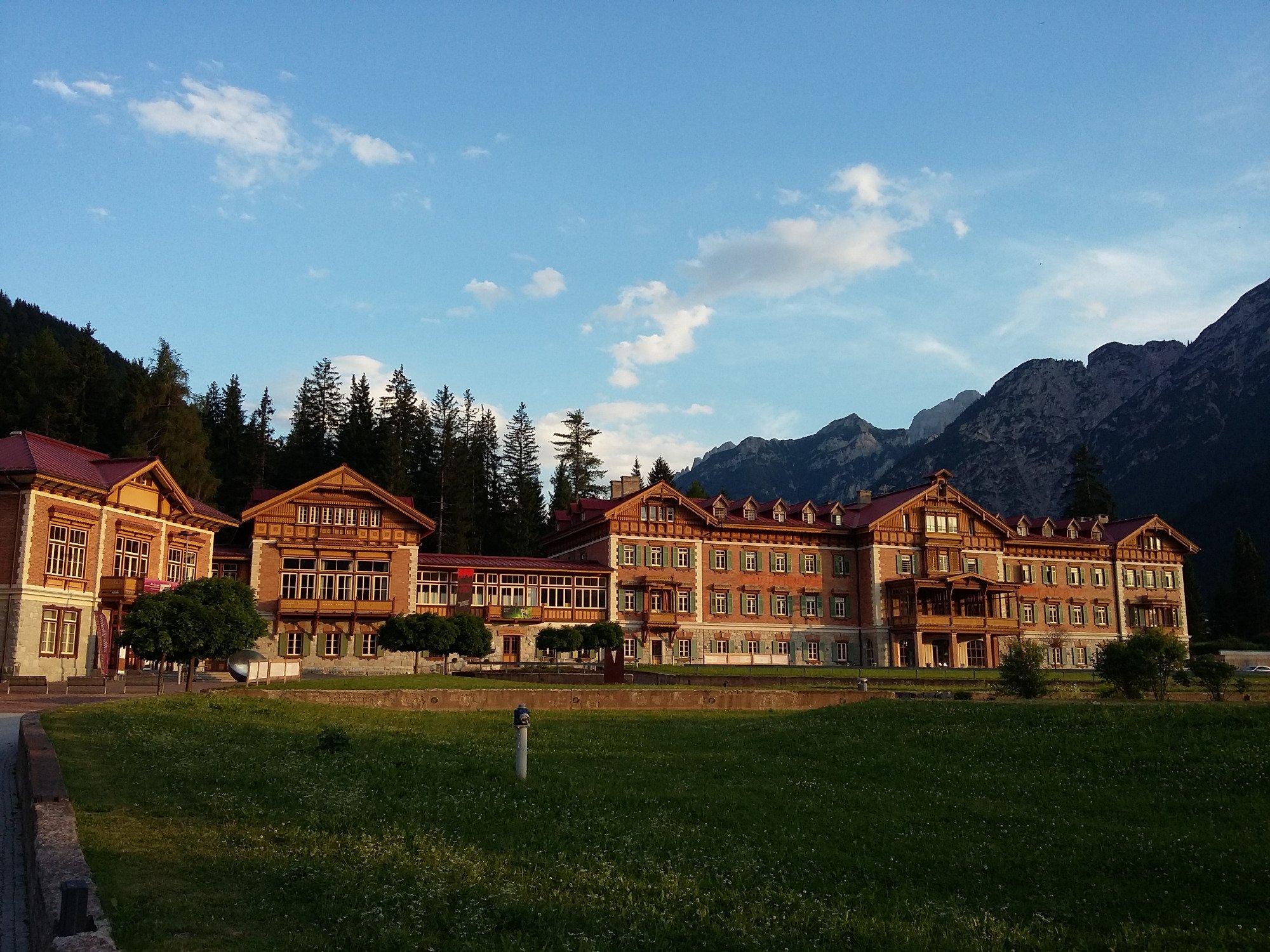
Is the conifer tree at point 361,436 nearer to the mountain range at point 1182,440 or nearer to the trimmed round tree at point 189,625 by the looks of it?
the trimmed round tree at point 189,625

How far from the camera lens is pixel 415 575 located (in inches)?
2454

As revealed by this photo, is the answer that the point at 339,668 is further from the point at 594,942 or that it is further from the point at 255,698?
the point at 594,942

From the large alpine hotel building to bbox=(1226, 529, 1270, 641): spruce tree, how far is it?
1654cm

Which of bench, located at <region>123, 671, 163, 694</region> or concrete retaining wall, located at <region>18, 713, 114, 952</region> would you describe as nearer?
concrete retaining wall, located at <region>18, 713, 114, 952</region>

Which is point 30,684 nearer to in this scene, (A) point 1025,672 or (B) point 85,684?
Result: (B) point 85,684

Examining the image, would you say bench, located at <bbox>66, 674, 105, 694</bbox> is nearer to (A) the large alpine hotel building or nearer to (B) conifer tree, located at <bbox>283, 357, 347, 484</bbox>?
(A) the large alpine hotel building

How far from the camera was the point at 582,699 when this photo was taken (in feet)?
110

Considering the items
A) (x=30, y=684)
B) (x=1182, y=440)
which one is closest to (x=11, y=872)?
(x=30, y=684)

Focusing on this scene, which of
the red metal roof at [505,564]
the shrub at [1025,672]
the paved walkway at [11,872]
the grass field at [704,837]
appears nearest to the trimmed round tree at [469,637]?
the red metal roof at [505,564]

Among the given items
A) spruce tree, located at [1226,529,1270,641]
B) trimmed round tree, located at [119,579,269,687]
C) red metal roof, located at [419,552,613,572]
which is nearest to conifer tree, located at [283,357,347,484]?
red metal roof, located at [419,552,613,572]

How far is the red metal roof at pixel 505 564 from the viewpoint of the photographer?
6419cm

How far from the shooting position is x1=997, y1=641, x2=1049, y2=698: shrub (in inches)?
1165

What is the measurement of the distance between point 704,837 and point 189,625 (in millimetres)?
26896

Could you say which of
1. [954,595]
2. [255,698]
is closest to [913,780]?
[255,698]
